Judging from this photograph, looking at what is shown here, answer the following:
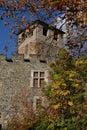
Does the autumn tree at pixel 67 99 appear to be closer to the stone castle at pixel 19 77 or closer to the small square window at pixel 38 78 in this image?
the stone castle at pixel 19 77

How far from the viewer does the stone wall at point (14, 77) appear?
24844mm

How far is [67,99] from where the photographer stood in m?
20.7

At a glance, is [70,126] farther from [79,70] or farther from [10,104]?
[10,104]

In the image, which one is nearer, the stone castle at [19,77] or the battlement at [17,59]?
the stone castle at [19,77]

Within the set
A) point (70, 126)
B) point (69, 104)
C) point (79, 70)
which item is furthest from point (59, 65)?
point (70, 126)

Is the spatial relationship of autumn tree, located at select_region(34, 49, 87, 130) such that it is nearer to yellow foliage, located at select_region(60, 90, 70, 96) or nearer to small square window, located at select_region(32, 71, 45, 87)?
yellow foliage, located at select_region(60, 90, 70, 96)

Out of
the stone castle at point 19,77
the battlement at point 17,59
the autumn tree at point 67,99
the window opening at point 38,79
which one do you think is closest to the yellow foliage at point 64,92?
the autumn tree at point 67,99

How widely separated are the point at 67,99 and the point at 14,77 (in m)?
6.19

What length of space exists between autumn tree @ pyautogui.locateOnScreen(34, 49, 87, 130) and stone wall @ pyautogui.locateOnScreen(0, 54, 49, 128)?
2826 millimetres

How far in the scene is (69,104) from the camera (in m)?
19.8

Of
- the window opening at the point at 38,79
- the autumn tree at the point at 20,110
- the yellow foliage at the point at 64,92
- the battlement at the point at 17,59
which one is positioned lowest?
the autumn tree at the point at 20,110

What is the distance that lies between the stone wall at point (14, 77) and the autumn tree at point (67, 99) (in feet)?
9.27

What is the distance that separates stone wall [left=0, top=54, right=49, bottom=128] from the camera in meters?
24.8

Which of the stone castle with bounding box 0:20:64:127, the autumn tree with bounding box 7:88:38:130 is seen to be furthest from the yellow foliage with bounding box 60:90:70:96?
the stone castle with bounding box 0:20:64:127
